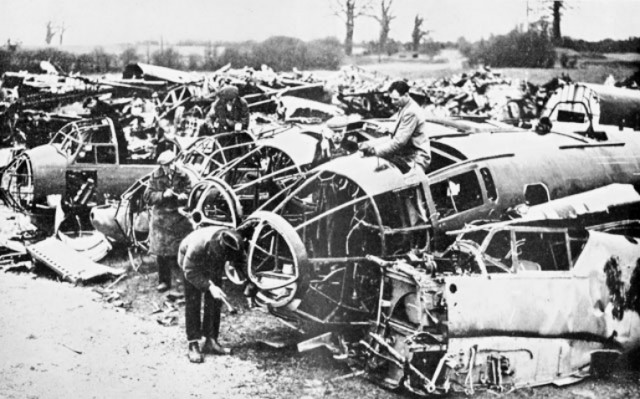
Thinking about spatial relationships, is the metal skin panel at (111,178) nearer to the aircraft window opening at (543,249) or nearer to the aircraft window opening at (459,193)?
the aircraft window opening at (459,193)

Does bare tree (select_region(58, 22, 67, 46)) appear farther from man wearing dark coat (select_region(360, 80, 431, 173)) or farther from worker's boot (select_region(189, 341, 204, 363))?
worker's boot (select_region(189, 341, 204, 363))

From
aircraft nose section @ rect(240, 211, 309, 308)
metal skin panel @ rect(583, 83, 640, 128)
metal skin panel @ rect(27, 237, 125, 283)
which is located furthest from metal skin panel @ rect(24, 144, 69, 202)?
metal skin panel @ rect(583, 83, 640, 128)

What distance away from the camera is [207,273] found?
698 cm

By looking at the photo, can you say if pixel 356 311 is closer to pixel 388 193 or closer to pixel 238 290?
pixel 388 193

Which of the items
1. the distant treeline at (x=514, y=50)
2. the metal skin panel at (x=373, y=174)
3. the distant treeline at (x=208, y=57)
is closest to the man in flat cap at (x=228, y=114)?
the distant treeline at (x=208, y=57)

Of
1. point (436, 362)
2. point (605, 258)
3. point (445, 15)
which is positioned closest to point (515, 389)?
point (436, 362)

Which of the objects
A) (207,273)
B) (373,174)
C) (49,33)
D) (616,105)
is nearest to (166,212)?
(207,273)

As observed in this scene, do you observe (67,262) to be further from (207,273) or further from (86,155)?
(207,273)

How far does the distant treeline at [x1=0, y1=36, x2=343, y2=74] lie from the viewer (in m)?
12.6

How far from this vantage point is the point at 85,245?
36.4ft

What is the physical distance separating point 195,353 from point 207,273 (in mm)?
936

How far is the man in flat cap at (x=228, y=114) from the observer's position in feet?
Answer: 41.8

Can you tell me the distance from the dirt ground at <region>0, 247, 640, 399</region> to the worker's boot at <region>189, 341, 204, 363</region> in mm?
99

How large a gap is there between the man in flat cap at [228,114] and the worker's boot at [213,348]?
633 cm
